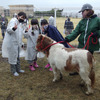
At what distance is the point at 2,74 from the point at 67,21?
7.04m

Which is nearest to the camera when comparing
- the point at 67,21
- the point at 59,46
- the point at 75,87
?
the point at 59,46

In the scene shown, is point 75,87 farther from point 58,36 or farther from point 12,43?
point 12,43

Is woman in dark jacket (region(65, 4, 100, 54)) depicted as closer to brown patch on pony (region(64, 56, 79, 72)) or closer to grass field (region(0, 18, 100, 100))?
brown patch on pony (region(64, 56, 79, 72))

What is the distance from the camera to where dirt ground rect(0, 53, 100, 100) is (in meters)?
3.60

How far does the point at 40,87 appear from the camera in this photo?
4.11 m

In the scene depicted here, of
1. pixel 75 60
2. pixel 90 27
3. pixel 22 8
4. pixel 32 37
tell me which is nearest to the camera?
pixel 75 60

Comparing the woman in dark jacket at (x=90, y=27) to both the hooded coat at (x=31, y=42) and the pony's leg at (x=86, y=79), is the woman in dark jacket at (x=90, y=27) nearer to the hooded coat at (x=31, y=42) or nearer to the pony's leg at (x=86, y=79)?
the pony's leg at (x=86, y=79)

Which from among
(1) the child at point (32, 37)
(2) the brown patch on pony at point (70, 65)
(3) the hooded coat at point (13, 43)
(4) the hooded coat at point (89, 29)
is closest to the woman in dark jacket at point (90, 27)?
(4) the hooded coat at point (89, 29)

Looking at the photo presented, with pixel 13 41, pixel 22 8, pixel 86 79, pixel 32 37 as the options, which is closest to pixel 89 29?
pixel 86 79

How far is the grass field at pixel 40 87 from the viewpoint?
11.8 feet

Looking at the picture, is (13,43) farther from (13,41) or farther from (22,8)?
(22,8)

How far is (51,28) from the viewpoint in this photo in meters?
4.41

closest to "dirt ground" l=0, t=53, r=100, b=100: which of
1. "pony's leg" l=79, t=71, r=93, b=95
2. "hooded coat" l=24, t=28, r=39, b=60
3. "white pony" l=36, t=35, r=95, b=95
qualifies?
"pony's leg" l=79, t=71, r=93, b=95

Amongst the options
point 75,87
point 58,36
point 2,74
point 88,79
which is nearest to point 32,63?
point 2,74
